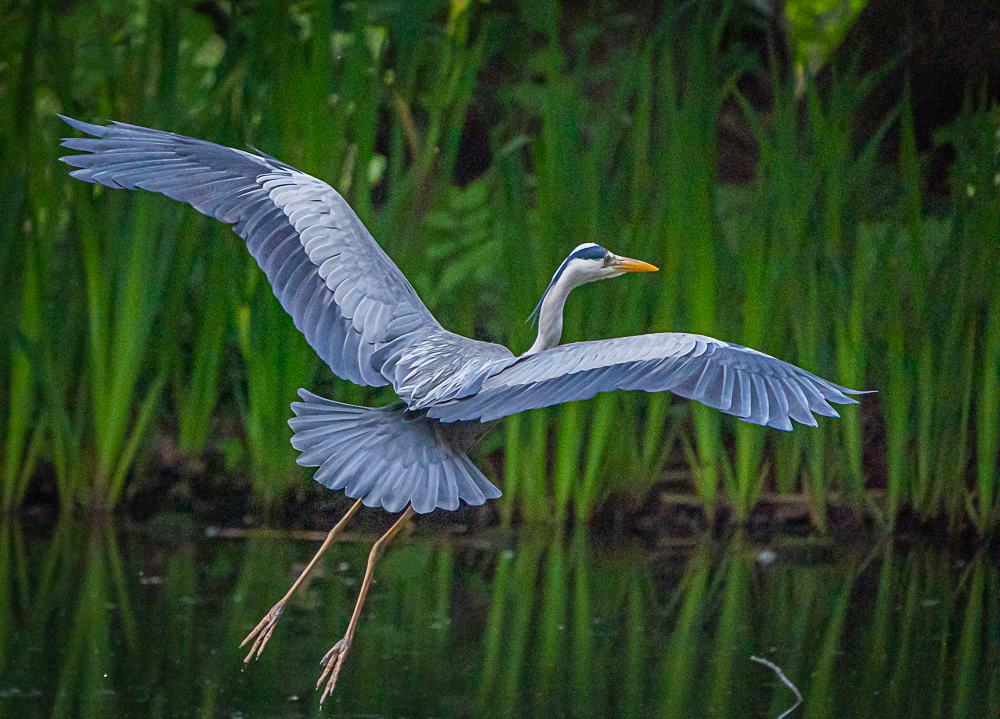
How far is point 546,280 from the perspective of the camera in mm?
3738

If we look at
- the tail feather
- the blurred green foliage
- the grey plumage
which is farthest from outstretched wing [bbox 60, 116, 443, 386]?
the blurred green foliage

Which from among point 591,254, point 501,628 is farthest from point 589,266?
point 501,628

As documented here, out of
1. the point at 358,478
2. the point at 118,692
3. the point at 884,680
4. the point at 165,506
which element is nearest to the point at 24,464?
the point at 165,506

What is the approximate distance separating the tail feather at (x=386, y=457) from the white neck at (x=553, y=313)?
0.22m

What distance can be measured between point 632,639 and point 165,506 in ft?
4.98

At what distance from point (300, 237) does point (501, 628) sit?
4.26 ft

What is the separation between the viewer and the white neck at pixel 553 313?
211 centimetres

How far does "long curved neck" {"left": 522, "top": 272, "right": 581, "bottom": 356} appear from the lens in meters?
2.11

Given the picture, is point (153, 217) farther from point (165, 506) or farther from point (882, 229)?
point (882, 229)

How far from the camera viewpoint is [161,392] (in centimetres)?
395

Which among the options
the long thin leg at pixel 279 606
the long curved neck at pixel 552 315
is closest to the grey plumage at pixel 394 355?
the long curved neck at pixel 552 315

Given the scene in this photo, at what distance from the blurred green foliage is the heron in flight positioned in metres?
1.36

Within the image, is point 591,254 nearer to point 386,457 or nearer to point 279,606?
point 386,457

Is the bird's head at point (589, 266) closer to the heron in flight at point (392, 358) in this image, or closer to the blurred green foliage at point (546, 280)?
the heron in flight at point (392, 358)
